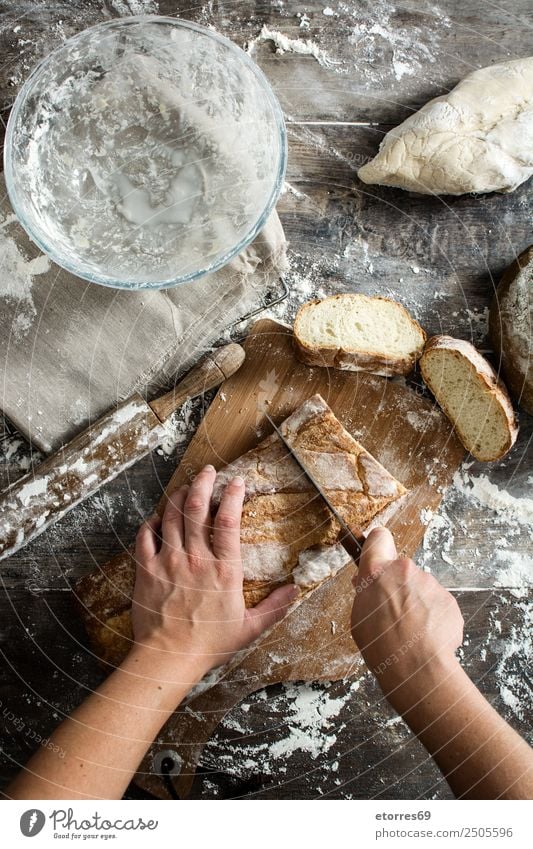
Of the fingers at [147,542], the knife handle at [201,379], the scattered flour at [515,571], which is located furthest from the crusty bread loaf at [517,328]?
the fingers at [147,542]

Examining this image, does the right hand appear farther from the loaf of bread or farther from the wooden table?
the wooden table

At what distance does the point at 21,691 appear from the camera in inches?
54.8

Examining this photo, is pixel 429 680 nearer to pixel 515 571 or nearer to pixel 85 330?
pixel 515 571

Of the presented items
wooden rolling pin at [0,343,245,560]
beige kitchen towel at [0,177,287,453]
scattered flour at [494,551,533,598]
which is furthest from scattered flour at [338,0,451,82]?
scattered flour at [494,551,533,598]

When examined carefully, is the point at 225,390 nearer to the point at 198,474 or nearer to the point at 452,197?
the point at 198,474

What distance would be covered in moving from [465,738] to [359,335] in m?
0.79

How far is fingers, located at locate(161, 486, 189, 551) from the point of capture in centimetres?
131

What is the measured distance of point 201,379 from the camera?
133cm

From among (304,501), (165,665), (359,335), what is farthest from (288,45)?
(165,665)

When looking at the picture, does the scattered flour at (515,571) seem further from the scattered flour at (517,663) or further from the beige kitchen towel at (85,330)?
the beige kitchen towel at (85,330)

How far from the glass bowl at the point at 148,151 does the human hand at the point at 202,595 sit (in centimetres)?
48

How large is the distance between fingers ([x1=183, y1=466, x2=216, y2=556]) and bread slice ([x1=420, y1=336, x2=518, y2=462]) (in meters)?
0.51

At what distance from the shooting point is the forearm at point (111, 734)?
115 cm
